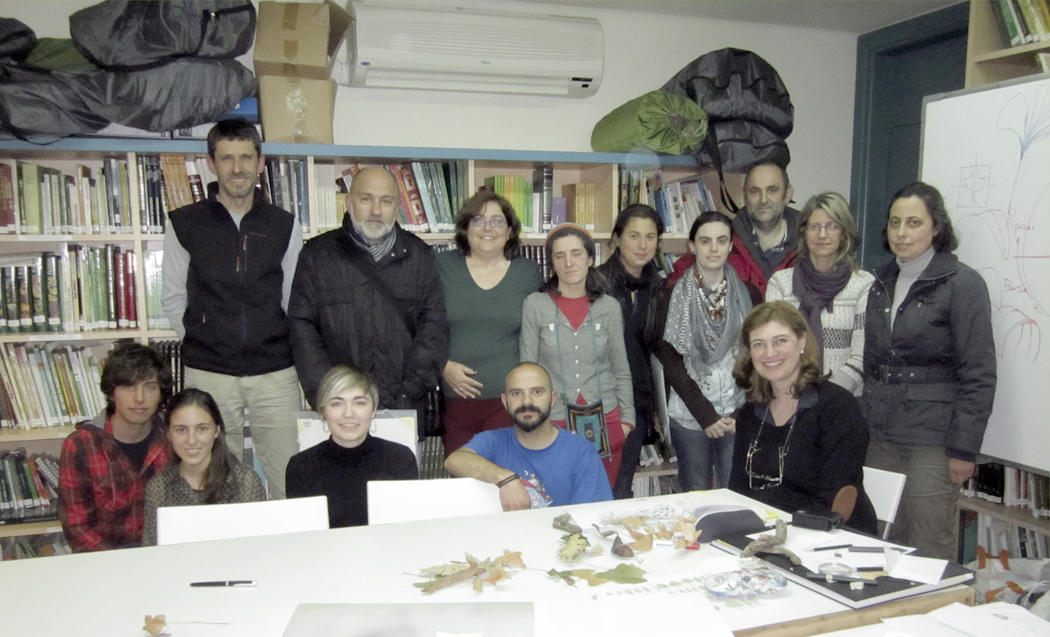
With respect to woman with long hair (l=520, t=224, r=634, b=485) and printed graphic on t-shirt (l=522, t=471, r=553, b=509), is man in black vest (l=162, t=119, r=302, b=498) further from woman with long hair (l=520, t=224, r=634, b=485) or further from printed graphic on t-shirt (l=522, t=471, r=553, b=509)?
printed graphic on t-shirt (l=522, t=471, r=553, b=509)

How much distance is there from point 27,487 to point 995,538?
13.2ft

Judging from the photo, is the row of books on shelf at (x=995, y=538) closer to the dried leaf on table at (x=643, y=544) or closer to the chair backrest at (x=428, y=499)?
the dried leaf on table at (x=643, y=544)

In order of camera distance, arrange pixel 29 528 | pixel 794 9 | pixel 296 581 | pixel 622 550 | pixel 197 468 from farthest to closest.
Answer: pixel 794 9 < pixel 29 528 < pixel 197 468 < pixel 622 550 < pixel 296 581

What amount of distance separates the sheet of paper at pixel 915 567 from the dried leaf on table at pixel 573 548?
61 centimetres

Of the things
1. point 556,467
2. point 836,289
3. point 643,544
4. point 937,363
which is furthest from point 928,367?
point 643,544

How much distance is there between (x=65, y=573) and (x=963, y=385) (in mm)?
2608

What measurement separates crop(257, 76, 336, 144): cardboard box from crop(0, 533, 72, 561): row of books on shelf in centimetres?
194

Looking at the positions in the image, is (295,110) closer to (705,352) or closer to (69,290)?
(69,290)

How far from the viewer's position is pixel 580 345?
2729mm

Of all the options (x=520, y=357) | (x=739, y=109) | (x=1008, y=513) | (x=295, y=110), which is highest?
(x=739, y=109)

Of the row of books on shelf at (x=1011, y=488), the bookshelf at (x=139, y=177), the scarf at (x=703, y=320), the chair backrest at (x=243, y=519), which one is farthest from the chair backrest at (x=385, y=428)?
the row of books on shelf at (x=1011, y=488)

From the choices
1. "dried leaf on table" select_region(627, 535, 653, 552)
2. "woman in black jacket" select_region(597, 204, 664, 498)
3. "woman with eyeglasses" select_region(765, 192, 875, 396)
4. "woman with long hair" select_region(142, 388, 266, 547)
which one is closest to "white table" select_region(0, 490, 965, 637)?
"dried leaf on table" select_region(627, 535, 653, 552)

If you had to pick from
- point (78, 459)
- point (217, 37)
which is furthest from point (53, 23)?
point (78, 459)

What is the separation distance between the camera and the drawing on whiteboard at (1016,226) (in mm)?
2510
